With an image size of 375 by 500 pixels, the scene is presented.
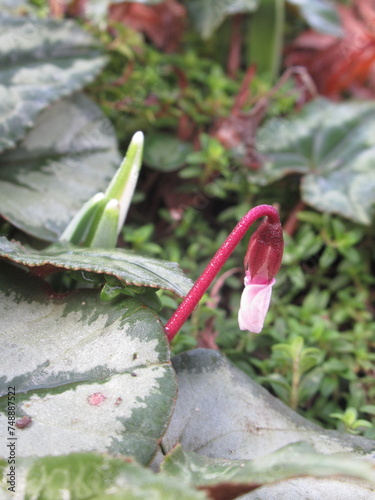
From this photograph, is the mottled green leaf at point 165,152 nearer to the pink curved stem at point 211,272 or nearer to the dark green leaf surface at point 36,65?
the dark green leaf surface at point 36,65

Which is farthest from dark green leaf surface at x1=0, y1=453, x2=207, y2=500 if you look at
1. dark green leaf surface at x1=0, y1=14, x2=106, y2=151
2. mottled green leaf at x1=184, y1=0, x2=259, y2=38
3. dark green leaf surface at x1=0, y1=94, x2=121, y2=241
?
mottled green leaf at x1=184, y1=0, x2=259, y2=38

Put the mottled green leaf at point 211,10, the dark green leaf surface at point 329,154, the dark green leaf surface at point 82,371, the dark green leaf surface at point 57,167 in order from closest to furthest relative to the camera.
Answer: the dark green leaf surface at point 82,371
the dark green leaf surface at point 57,167
the dark green leaf surface at point 329,154
the mottled green leaf at point 211,10

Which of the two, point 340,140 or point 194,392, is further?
point 340,140

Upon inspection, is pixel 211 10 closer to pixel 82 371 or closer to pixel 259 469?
pixel 82 371

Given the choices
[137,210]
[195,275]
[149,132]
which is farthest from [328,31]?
[195,275]

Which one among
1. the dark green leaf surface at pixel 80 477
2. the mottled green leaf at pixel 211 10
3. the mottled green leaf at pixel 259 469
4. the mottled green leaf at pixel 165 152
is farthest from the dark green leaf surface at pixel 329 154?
the dark green leaf surface at pixel 80 477

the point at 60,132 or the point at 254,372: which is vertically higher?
the point at 60,132

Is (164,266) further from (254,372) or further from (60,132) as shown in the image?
(60,132)

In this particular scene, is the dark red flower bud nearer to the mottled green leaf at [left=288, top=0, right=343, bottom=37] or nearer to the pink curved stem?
the pink curved stem
